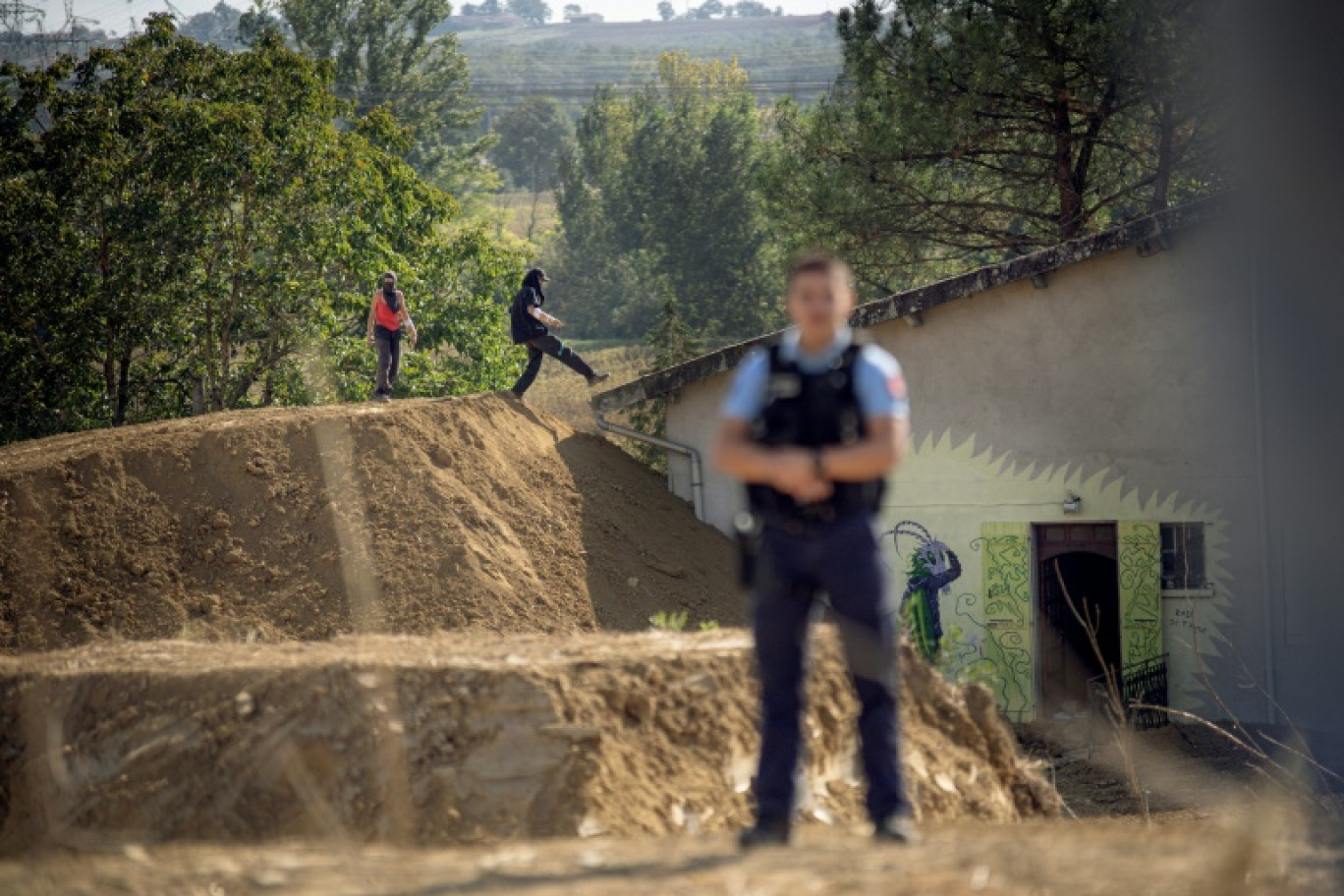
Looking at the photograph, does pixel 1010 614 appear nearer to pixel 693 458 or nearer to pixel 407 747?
pixel 693 458

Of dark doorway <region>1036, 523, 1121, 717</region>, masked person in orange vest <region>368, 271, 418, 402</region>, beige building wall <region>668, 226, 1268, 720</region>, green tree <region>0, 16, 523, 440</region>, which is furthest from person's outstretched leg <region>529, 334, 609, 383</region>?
green tree <region>0, 16, 523, 440</region>

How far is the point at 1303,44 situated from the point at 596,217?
4601 cm

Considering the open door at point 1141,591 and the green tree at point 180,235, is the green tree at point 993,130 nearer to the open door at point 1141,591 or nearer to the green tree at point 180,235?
the open door at point 1141,591

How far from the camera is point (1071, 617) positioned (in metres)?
18.2

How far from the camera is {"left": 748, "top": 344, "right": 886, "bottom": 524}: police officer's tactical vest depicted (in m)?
4.90

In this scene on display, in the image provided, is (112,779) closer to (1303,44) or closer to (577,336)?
(1303,44)

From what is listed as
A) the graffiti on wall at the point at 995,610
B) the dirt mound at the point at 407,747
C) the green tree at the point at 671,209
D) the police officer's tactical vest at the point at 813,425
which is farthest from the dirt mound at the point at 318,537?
the green tree at the point at 671,209

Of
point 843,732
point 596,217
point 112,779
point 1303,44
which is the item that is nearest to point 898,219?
point 1303,44

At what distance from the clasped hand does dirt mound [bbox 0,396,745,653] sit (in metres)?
9.67

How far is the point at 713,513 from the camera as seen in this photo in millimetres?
19297

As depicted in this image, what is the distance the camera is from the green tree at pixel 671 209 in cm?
5147

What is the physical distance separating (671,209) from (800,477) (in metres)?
50.6

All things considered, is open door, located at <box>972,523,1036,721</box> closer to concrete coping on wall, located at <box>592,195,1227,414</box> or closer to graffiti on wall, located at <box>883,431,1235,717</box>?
graffiti on wall, located at <box>883,431,1235,717</box>

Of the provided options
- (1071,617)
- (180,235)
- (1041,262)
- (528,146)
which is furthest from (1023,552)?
(528,146)
